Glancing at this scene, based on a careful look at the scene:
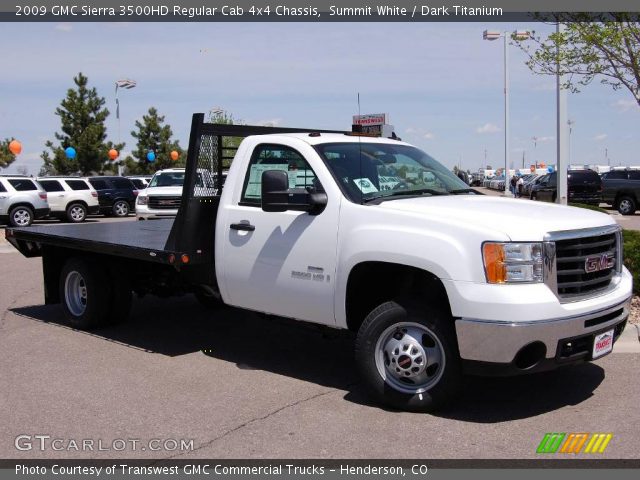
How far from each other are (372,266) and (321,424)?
48.8 inches

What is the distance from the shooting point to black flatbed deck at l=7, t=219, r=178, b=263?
7121mm

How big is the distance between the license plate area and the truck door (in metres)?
1.97

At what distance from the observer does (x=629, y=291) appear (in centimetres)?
574

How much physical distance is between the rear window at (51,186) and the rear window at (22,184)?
102 inches

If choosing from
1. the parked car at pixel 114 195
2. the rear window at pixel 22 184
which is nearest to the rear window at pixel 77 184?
the parked car at pixel 114 195

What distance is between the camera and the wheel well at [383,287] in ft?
17.8

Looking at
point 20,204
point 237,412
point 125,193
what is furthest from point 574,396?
point 125,193

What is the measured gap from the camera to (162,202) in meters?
19.2

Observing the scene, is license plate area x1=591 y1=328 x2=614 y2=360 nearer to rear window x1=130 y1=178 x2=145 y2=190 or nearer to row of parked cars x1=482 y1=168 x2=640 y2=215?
row of parked cars x1=482 y1=168 x2=640 y2=215

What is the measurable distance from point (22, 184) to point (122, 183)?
6826mm

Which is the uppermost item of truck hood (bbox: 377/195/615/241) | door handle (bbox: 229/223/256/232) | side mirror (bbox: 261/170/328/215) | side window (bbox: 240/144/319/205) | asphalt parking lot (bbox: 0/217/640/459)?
side window (bbox: 240/144/319/205)

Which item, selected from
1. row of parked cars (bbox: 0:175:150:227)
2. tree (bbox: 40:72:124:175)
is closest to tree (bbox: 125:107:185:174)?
tree (bbox: 40:72:124:175)

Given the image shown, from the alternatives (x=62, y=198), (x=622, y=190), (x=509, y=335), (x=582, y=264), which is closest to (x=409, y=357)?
(x=509, y=335)

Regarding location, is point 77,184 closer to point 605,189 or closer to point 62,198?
point 62,198
